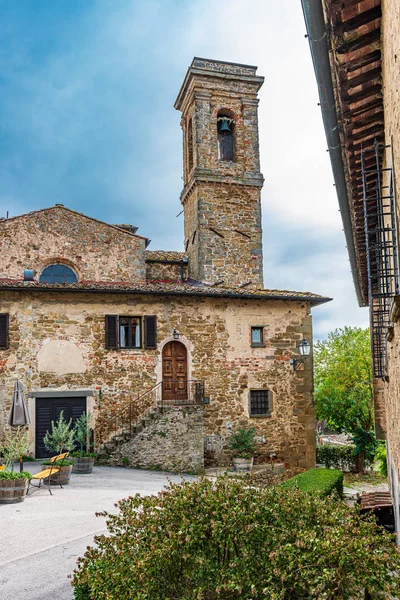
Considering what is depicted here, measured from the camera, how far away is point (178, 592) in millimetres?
4680

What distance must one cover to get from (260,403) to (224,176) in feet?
36.0

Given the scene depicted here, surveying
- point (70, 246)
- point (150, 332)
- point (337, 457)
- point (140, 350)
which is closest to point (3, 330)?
point (140, 350)

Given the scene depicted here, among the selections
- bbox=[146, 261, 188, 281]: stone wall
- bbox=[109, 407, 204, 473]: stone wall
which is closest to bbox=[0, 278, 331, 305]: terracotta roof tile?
bbox=[109, 407, 204, 473]: stone wall

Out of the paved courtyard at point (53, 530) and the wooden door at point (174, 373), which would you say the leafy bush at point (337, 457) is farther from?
the paved courtyard at point (53, 530)

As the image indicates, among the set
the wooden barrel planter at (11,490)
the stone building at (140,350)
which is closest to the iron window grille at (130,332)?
the stone building at (140,350)

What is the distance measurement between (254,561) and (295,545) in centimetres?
39

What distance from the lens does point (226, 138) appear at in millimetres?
26625

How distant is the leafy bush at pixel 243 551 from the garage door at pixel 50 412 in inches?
487

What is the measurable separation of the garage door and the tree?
36.4ft

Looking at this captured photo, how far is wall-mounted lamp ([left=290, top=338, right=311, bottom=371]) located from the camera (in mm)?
18969

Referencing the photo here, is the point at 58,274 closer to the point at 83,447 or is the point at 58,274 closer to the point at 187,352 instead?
the point at 187,352

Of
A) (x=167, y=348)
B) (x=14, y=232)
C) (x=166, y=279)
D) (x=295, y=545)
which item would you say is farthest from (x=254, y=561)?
(x=166, y=279)

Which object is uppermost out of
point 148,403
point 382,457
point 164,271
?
point 164,271

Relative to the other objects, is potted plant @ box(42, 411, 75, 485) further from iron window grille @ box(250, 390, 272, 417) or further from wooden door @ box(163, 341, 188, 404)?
iron window grille @ box(250, 390, 272, 417)
